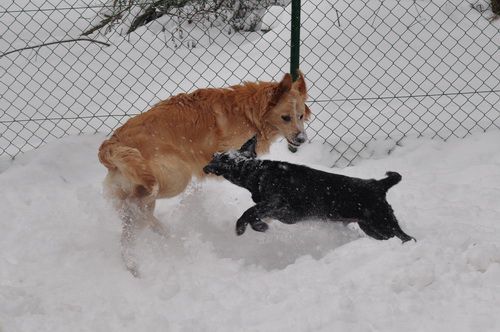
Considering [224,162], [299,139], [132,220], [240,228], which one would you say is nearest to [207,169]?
[224,162]

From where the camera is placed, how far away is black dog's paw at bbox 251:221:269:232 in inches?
160

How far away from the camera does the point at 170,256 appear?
405cm

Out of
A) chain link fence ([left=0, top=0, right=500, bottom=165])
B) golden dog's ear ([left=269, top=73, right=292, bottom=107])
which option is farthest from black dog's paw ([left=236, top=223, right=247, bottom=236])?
chain link fence ([left=0, top=0, right=500, bottom=165])

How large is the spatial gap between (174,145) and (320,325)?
1.86 meters

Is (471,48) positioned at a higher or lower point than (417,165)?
higher

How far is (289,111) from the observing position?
15.5ft

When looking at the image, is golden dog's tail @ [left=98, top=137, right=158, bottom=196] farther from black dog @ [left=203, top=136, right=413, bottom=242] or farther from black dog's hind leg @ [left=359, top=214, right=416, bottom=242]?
black dog's hind leg @ [left=359, top=214, right=416, bottom=242]

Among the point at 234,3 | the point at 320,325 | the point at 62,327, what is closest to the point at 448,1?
the point at 234,3

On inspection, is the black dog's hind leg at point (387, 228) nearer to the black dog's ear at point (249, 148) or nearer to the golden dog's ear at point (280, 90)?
the black dog's ear at point (249, 148)

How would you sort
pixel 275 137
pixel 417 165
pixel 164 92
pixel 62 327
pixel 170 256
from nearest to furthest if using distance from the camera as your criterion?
pixel 62 327 → pixel 170 256 → pixel 275 137 → pixel 417 165 → pixel 164 92

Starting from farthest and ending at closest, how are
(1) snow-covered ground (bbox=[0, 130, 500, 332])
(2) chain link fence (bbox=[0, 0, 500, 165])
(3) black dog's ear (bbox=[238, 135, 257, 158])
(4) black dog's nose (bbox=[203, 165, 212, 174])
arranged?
(2) chain link fence (bbox=[0, 0, 500, 165])
(3) black dog's ear (bbox=[238, 135, 257, 158])
(4) black dog's nose (bbox=[203, 165, 212, 174])
(1) snow-covered ground (bbox=[0, 130, 500, 332])

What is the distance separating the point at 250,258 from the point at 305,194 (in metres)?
0.57

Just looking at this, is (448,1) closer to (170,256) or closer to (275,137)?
(275,137)

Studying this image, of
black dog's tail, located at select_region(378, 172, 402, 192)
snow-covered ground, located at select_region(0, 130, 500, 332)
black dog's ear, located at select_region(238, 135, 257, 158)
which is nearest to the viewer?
snow-covered ground, located at select_region(0, 130, 500, 332)
